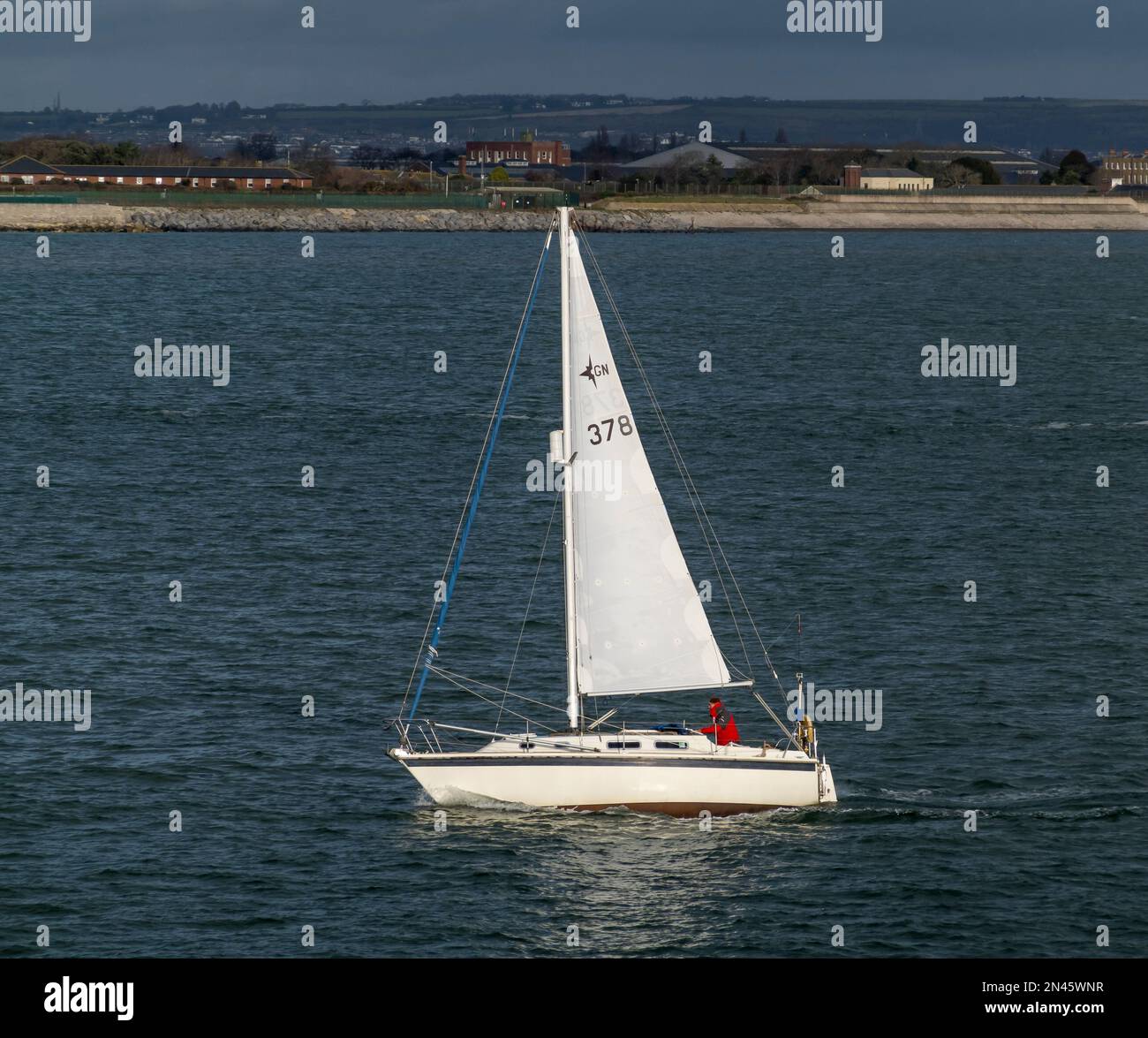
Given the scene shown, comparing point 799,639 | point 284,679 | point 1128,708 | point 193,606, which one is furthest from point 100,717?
point 1128,708

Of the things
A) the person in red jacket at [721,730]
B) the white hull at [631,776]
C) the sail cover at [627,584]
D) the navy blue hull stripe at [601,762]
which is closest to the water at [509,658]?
the white hull at [631,776]

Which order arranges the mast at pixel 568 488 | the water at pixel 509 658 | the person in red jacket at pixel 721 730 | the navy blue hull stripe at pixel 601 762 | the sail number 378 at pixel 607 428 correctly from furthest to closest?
the person in red jacket at pixel 721 730 < the sail number 378 at pixel 607 428 < the navy blue hull stripe at pixel 601 762 < the mast at pixel 568 488 < the water at pixel 509 658

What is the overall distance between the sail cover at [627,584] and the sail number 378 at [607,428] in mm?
18

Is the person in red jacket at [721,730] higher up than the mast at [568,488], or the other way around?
the mast at [568,488]

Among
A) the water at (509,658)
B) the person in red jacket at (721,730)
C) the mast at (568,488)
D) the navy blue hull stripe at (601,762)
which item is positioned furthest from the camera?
the person in red jacket at (721,730)

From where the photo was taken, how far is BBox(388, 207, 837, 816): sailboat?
124 ft

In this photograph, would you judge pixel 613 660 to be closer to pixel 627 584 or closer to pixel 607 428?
pixel 627 584

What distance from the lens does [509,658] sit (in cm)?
5106

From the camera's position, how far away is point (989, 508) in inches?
2867

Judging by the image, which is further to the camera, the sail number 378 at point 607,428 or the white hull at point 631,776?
the sail number 378 at point 607,428

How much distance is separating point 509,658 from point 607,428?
47.1 feet

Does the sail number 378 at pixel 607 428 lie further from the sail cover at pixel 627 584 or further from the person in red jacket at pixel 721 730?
the person in red jacket at pixel 721 730

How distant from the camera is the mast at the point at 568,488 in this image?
121ft

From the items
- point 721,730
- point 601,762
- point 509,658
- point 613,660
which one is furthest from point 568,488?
point 509,658
